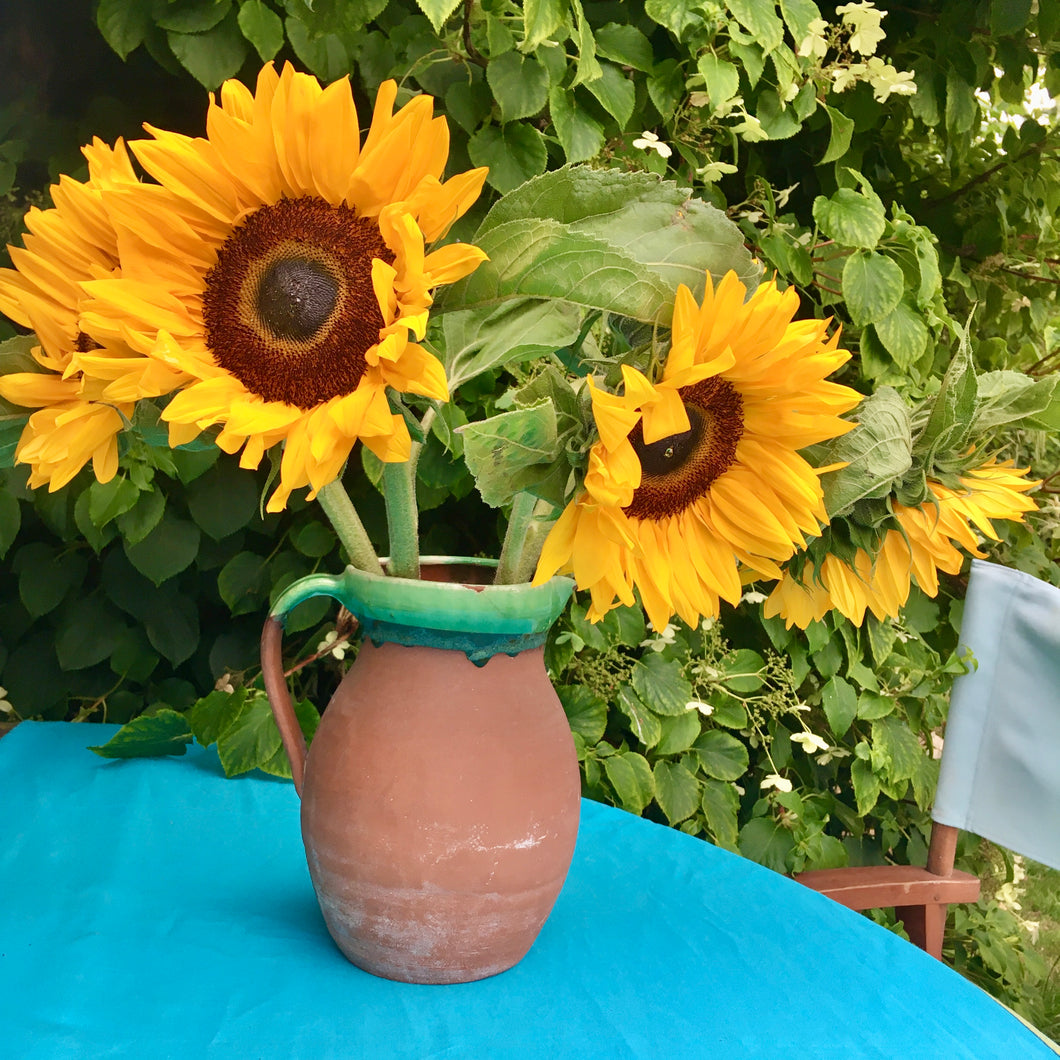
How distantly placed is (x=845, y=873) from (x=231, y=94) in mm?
818

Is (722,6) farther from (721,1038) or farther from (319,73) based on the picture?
(721,1038)

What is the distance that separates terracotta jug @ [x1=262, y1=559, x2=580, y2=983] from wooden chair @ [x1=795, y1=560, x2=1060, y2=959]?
Result: 19.3 inches

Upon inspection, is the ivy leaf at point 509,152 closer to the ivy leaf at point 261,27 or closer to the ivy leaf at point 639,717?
the ivy leaf at point 261,27

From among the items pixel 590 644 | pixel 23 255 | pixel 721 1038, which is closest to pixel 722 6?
pixel 590 644

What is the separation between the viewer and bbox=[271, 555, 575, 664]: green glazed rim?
1.55ft

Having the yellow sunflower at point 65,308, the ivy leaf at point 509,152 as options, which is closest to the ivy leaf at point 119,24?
the ivy leaf at point 509,152

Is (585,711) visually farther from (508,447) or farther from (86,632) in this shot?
(508,447)

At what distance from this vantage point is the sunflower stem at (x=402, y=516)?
0.49 m

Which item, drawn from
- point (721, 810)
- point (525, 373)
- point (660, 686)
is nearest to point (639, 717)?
point (660, 686)

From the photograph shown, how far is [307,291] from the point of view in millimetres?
402

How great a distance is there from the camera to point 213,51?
34.0 inches

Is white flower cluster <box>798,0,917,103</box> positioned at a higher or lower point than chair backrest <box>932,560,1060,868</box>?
higher

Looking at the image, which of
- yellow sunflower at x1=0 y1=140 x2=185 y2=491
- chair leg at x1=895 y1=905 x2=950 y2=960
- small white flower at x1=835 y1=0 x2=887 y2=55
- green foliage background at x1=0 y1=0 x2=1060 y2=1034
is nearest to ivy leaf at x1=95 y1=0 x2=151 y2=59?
green foliage background at x1=0 y1=0 x2=1060 y2=1034

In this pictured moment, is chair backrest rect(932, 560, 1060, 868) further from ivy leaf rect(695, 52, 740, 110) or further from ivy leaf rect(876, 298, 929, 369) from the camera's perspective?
ivy leaf rect(695, 52, 740, 110)
